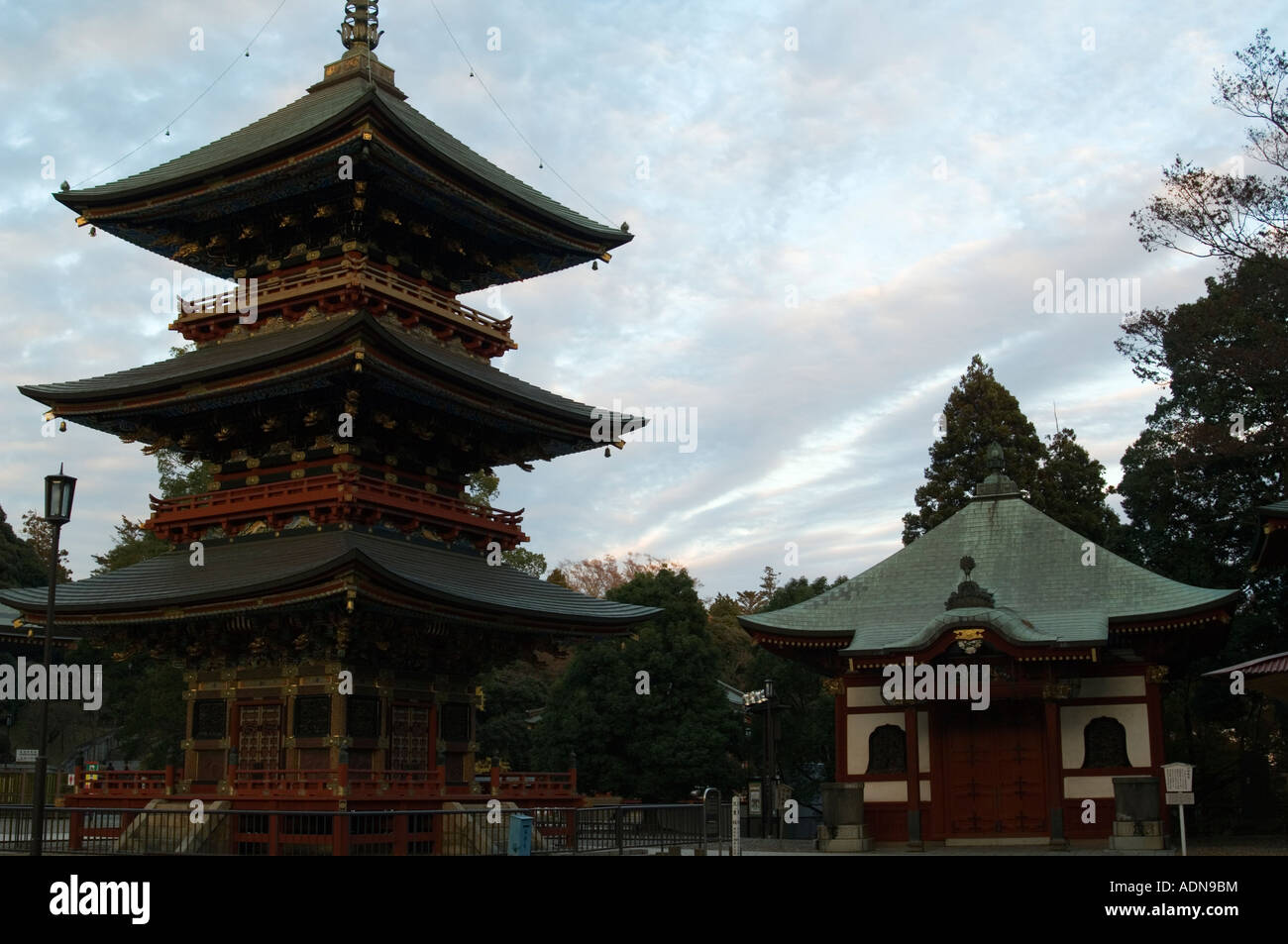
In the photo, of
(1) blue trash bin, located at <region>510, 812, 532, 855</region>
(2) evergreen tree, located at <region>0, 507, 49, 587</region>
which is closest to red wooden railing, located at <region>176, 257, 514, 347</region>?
(1) blue trash bin, located at <region>510, 812, 532, 855</region>

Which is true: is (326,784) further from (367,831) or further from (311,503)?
(311,503)

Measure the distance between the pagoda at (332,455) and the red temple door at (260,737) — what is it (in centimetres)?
5

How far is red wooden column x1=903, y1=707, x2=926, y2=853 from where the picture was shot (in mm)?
32906

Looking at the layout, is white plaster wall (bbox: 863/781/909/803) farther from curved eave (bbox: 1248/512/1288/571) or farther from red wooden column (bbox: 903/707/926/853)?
curved eave (bbox: 1248/512/1288/571)

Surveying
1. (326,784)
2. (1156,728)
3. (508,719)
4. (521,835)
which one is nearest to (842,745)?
(1156,728)

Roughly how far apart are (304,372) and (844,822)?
710 inches

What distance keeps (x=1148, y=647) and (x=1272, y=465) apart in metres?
13.8

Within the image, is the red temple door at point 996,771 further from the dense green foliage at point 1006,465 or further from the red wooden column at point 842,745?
the dense green foliage at point 1006,465

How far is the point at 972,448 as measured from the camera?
1961 inches

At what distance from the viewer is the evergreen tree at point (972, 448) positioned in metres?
49.1

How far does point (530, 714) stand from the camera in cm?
5894

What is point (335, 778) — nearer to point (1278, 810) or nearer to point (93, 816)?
point (93, 816)
